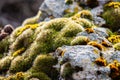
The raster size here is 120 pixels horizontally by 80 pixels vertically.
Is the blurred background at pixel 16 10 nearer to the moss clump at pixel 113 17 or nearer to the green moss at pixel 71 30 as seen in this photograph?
the moss clump at pixel 113 17

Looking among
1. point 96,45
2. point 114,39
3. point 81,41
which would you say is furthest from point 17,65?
point 114,39

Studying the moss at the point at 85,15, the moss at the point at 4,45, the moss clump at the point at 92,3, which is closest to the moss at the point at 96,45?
the moss at the point at 85,15

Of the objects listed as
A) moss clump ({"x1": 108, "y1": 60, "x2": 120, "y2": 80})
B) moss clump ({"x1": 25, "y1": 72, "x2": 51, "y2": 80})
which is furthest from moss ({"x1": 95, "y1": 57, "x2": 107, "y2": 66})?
moss clump ({"x1": 25, "y1": 72, "x2": 51, "y2": 80})

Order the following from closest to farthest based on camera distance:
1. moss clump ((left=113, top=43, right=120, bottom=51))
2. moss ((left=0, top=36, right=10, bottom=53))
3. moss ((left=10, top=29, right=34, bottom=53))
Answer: moss clump ((left=113, top=43, right=120, bottom=51)), moss ((left=10, top=29, right=34, bottom=53)), moss ((left=0, top=36, right=10, bottom=53))

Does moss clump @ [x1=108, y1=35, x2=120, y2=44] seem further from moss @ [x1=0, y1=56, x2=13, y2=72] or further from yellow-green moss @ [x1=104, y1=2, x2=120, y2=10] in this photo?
moss @ [x1=0, y1=56, x2=13, y2=72]

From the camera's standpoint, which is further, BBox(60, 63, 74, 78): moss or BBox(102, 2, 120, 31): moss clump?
BBox(102, 2, 120, 31): moss clump

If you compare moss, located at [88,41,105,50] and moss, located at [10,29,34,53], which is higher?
moss, located at [10,29,34,53]

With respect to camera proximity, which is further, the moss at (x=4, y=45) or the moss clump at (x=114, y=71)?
the moss at (x=4, y=45)
